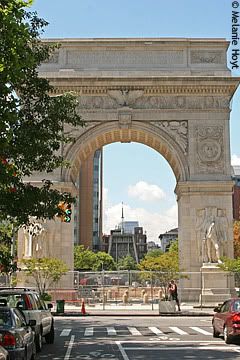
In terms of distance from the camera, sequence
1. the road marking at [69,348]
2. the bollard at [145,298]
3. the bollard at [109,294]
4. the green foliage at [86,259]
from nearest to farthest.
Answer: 1. the road marking at [69,348]
2. the bollard at [145,298]
3. the bollard at [109,294]
4. the green foliage at [86,259]

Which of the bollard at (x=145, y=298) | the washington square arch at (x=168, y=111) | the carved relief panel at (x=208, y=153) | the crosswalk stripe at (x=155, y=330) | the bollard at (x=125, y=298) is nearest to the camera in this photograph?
the crosswalk stripe at (x=155, y=330)

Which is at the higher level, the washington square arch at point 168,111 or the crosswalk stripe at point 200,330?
the washington square arch at point 168,111

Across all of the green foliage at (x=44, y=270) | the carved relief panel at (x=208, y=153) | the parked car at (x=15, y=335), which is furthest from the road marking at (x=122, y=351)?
the carved relief panel at (x=208, y=153)

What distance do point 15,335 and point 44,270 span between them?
23375 millimetres

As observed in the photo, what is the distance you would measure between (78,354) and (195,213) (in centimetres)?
2325

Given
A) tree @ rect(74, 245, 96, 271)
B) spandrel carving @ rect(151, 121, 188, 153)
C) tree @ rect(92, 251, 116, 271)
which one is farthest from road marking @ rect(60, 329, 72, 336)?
tree @ rect(92, 251, 116, 271)

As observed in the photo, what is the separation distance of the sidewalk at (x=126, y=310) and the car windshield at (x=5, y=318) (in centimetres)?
1996

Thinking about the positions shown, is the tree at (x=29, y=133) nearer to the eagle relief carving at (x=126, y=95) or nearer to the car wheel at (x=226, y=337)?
the car wheel at (x=226, y=337)

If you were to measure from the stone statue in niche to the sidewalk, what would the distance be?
323cm

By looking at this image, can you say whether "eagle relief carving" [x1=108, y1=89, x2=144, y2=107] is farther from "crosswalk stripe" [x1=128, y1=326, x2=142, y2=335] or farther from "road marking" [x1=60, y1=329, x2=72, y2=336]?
"road marking" [x1=60, y1=329, x2=72, y2=336]

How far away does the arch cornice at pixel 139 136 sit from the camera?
38.7m

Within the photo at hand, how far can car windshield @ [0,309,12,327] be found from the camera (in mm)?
11789

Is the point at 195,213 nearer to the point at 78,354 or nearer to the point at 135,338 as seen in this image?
the point at 135,338

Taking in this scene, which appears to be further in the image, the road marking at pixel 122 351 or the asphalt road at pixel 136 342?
the asphalt road at pixel 136 342
